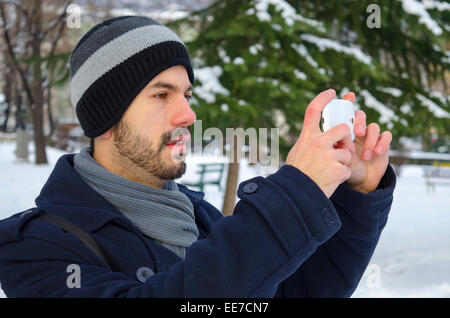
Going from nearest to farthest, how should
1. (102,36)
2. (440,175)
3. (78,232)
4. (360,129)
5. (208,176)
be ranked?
(360,129) < (78,232) < (102,36) < (208,176) < (440,175)

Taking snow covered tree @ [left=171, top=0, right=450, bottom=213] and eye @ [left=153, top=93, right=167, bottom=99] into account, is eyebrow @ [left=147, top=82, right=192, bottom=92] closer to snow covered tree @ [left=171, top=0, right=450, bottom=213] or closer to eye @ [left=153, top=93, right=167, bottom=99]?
eye @ [left=153, top=93, right=167, bottom=99]

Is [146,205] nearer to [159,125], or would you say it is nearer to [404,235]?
[159,125]

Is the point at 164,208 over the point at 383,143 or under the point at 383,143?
under

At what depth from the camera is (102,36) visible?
179cm

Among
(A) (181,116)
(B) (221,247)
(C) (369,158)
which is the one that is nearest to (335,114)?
(C) (369,158)

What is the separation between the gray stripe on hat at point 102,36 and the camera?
1776mm

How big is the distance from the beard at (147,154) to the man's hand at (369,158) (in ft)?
1.96

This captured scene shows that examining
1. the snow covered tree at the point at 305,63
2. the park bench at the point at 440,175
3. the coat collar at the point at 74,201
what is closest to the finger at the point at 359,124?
the coat collar at the point at 74,201

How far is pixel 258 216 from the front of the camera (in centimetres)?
111

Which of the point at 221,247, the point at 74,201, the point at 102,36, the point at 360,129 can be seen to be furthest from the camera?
the point at 102,36

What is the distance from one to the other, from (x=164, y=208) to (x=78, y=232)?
37cm

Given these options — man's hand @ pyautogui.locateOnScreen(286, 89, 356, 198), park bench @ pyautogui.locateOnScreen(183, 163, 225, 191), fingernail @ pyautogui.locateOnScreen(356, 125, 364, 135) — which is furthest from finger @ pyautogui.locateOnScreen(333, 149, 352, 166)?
park bench @ pyautogui.locateOnScreen(183, 163, 225, 191)

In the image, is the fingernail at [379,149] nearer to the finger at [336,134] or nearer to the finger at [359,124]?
the finger at [359,124]
